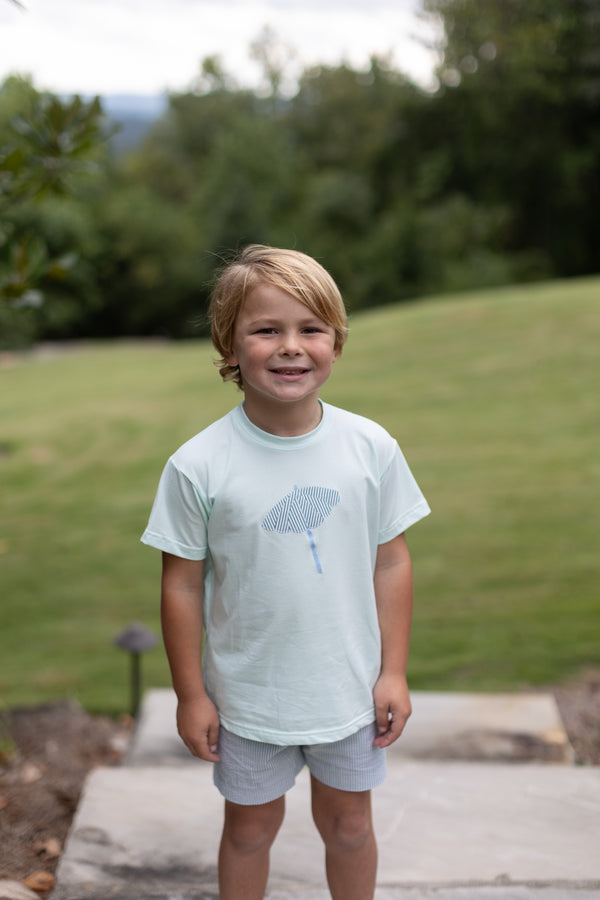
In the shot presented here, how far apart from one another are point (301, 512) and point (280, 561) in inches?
3.7

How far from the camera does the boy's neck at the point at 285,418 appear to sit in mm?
1598

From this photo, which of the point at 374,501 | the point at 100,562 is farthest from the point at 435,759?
the point at 100,562

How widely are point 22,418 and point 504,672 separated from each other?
296 inches

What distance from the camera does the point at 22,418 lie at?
10.0m

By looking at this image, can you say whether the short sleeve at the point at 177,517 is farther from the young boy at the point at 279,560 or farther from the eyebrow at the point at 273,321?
the eyebrow at the point at 273,321

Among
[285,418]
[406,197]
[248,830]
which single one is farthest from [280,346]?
[406,197]

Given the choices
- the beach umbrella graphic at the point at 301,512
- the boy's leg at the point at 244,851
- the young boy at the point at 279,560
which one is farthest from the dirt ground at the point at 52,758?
the beach umbrella graphic at the point at 301,512

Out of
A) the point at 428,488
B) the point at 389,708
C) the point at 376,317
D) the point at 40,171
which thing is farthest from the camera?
the point at 376,317

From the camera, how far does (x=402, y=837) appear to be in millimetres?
2105

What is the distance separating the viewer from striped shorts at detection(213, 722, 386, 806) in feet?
5.30

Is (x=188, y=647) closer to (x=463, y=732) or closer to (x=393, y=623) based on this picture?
(x=393, y=623)

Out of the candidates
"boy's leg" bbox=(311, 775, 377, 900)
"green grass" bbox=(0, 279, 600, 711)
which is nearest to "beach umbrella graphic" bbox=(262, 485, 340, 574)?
"boy's leg" bbox=(311, 775, 377, 900)

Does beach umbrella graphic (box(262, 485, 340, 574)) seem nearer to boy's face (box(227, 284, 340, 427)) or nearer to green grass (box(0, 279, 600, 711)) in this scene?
boy's face (box(227, 284, 340, 427))

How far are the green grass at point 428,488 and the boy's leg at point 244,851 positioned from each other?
6.77ft
